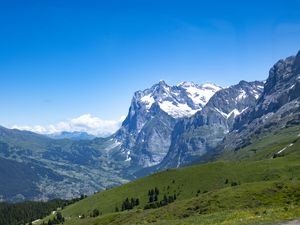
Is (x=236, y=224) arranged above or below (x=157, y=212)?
above

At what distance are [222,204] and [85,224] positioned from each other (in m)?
84.4

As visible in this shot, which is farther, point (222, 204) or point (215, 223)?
point (222, 204)

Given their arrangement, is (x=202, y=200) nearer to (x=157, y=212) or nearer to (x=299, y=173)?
(x=157, y=212)

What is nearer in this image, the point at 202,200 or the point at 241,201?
the point at 241,201

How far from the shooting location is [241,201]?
91.4m

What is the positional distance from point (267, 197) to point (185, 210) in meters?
18.8

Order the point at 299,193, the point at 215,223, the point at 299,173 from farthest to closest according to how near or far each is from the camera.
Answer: the point at 299,173 < the point at 299,193 < the point at 215,223

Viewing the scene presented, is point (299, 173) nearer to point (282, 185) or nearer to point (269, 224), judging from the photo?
point (282, 185)

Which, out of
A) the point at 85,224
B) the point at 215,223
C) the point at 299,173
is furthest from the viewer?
the point at 299,173

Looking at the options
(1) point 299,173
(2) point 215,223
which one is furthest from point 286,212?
(1) point 299,173

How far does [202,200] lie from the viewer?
330 ft

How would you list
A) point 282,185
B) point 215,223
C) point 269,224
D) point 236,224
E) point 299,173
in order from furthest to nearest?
point 299,173, point 282,185, point 215,223, point 236,224, point 269,224

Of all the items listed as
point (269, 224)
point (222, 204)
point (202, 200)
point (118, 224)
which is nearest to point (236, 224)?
point (269, 224)

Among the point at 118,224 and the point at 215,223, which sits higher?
the point at 215,223
